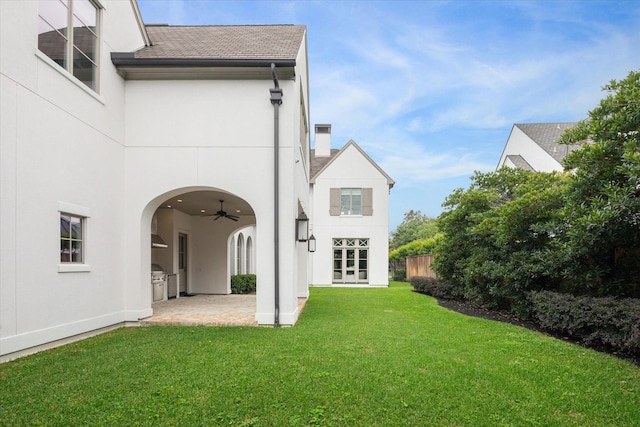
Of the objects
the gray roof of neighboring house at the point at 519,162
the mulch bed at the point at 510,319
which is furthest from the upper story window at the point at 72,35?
the gray roof of neighboring house at the point at 519,162

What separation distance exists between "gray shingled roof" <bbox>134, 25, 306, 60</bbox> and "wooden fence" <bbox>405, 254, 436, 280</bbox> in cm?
1338

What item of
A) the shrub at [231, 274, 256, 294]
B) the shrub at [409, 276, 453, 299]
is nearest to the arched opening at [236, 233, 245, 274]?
the shrub at [231, 274, 256, 294]

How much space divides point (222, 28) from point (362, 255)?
13322 millimetres

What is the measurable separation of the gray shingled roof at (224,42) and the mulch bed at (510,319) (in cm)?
708

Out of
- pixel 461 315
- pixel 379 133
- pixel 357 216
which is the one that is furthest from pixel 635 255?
pixel 379 133

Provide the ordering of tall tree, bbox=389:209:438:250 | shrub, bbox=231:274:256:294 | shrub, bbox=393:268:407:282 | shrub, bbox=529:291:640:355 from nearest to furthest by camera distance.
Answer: shrub, bbox=529:291:640:355 → shrub, bbox=231:274:256:294 → shrub, bbox=393:268:407:282 → tall tree, bbox=389:209:438:250

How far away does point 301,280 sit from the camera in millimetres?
13461

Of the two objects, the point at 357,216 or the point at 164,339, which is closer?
the point at 164,339

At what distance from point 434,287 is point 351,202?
23.0 ft

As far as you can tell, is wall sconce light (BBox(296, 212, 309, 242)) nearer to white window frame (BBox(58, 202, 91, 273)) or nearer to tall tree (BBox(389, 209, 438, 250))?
white window frame (BBox(58, 202, 91, 273))

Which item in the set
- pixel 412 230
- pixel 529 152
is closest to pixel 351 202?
pixel 529 152

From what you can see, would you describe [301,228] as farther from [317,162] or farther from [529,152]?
[529,152]

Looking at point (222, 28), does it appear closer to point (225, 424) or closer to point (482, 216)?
point (482, 216)

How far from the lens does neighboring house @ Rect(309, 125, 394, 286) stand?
21000 millimetres
